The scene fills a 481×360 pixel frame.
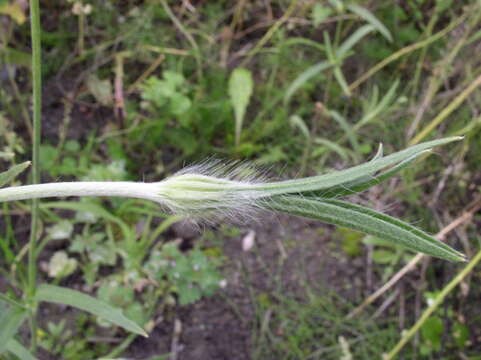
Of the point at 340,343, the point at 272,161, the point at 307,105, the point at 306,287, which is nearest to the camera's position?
the point at 340,343

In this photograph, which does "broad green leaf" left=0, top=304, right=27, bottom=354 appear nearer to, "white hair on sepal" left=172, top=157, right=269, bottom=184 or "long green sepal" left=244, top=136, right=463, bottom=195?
"white hair on sepal" left=172, top=157, right=269, bottom=184

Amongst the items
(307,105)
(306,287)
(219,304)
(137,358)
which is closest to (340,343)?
(306,287)

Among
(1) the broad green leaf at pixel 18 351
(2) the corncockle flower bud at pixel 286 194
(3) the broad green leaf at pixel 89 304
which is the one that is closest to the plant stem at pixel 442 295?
(2) the corncockle flower bud at pixel 286 194

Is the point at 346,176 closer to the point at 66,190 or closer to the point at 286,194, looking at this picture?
the point at 286,194

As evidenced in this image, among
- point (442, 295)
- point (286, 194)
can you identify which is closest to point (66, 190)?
point (286, 194)

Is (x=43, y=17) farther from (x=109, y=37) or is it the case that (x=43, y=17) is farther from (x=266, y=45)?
(x=266, y=45)

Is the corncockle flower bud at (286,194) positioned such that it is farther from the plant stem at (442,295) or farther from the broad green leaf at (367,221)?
the plant stem at (442,295)
